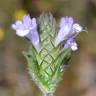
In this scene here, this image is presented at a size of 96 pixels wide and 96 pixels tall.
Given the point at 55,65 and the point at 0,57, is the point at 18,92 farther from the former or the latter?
the point at 55,65

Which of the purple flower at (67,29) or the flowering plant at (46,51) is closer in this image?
the flowering plant at (46,51)

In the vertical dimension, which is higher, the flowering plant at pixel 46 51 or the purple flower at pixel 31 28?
the purple flower at pixel 31 28

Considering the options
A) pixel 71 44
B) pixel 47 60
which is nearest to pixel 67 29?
pixel 71 44

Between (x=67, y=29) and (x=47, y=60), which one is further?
(x=67, y=29)

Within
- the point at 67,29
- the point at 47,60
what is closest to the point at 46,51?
the point at 47,60

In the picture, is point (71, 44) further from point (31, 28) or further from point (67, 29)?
point (31, 28)

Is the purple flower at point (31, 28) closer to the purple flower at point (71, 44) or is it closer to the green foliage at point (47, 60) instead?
the green foliage at point (47, 60)

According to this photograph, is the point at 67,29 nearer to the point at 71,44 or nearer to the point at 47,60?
the point at 71,44

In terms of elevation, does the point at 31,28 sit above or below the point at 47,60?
above

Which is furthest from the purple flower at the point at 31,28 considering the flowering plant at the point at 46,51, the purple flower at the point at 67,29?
the purple flower at the point at 67,29
